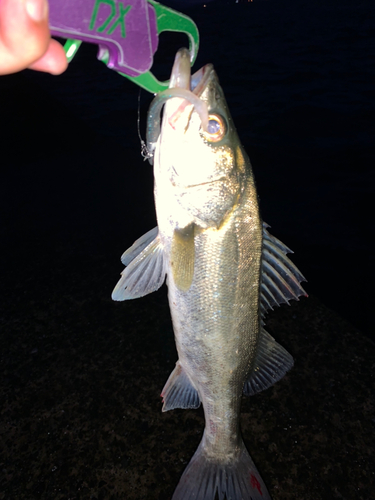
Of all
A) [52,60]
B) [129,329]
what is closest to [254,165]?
[129,329]

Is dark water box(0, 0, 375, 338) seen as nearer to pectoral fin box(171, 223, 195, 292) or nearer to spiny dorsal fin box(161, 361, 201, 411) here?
spiny dorsal fin box(161, 361, 201, 411)

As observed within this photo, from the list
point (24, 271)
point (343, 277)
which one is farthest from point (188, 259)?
point (343, 277)

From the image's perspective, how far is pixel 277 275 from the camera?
215cm

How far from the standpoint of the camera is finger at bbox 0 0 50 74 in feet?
3.43

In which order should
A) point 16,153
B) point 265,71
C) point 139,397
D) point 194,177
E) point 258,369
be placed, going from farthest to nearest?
point 265,71
point 16,153
point 139,397
point 258,369
point 194,177

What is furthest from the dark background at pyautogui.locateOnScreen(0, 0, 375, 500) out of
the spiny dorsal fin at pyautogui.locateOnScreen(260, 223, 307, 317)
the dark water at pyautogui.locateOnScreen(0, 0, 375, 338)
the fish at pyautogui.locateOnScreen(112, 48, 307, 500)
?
the spiny dorsal fin at pyautogui.locateOnScreen(260, 223, 307, 317)

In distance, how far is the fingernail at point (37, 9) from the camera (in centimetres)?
104

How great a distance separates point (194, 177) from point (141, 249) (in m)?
0.58

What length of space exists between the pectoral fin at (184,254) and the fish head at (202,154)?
0.31 ft

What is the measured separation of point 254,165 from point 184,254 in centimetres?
630

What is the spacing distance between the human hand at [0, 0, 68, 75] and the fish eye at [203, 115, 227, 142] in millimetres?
901

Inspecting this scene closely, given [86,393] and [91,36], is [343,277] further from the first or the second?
[91,36]

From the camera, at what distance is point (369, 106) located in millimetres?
9539

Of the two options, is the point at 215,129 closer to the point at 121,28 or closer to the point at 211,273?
the point at 121,28
